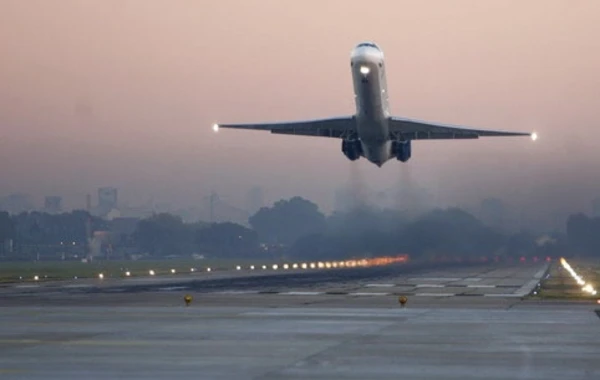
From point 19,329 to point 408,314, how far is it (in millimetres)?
16989

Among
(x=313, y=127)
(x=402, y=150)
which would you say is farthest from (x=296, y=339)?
(x=402, y=150)

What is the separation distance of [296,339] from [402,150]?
46074mm

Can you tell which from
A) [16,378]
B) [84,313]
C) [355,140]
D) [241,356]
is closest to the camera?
[16,378]

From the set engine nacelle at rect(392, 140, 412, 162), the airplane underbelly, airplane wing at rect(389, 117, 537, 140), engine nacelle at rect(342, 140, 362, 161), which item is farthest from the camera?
engine nacelle at rect(392, 140, 412, 162)

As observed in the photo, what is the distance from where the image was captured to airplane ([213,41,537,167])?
6938 cm

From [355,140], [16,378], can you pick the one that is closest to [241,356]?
[16,378]

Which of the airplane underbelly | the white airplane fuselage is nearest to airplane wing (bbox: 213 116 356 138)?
the white airplane fuselage

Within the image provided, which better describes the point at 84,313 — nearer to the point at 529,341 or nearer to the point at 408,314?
the point at 408,314

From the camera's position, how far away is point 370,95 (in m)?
70.2

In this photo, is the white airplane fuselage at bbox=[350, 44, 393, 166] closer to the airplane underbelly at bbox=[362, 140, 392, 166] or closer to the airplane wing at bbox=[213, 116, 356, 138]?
the airplane underbelly at bbox=[362, 140, 392, 166]

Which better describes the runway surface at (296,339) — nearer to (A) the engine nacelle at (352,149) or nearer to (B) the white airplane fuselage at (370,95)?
(B) the white airplane fuselage at (370,95)

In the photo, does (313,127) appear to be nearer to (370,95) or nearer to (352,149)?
(352,149)

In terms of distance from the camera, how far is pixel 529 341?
35.2 metres

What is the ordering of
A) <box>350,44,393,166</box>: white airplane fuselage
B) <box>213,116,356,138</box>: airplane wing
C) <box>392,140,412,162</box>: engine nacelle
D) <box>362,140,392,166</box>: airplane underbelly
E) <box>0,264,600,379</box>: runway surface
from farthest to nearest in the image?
<box>392,140,412,162</box>: engine nacelle → <box>362,140,392,166</box>: airplane underbelly → <box>213,116,356,138</box>: airplane wing → <box>350,44,393,166</box>: white airplane fuselage → <box>0,264,600,379</box>: runway surface
